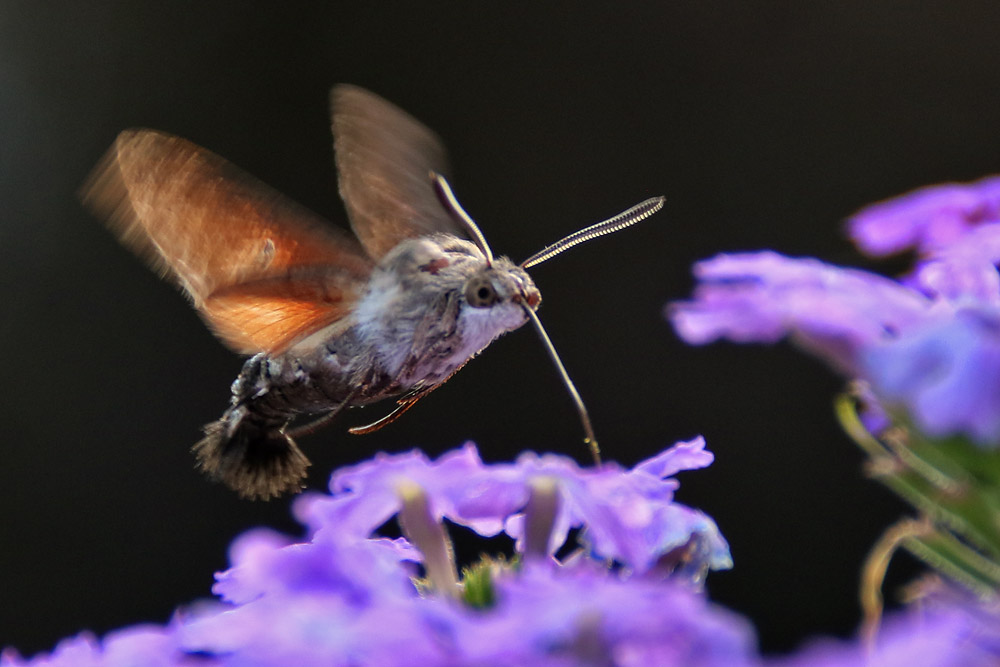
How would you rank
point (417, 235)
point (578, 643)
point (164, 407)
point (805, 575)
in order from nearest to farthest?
point (578, 643) < point (417, 235) < point (805, 575) < point (164, 407)

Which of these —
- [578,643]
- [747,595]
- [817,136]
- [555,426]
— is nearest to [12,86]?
[555,426]

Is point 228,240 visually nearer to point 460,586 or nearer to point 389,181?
point 389,181

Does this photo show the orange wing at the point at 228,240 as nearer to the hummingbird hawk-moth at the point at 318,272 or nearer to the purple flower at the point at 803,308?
the hummingbird hawk-moth at the point at 318,272

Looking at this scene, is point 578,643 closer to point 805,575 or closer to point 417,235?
point 417,235

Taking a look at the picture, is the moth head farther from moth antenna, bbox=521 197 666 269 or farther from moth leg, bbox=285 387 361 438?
moth leg, bbox=285 387 361 438

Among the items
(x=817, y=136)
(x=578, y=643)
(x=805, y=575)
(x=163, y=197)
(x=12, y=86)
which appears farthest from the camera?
(x=12, y=86)

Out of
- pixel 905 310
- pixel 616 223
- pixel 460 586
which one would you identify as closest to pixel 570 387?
pixel 616 223

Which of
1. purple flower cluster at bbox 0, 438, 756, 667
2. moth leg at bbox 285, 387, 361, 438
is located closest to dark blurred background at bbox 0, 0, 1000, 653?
moth leg at bbox 285, 387, 361, 438

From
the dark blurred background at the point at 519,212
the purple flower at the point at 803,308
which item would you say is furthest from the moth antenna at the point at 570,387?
the dark blurred background at the point at 519,212
